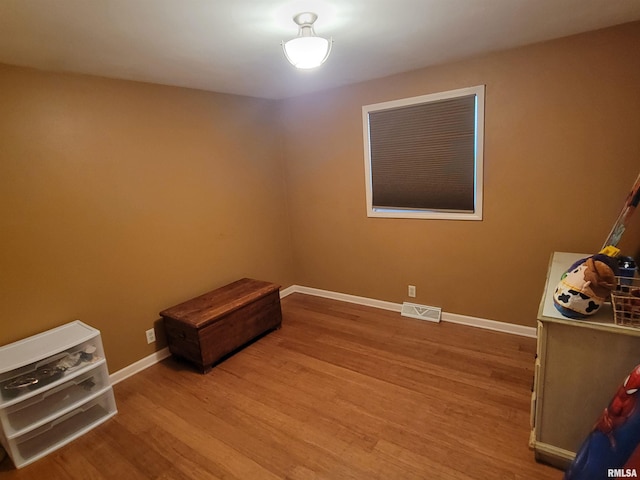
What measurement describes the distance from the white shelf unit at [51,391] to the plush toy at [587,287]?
2.59 metres

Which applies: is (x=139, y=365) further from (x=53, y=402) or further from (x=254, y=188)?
(x=254, y=188)

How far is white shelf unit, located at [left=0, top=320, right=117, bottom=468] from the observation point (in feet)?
6.25

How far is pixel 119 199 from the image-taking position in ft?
8.38

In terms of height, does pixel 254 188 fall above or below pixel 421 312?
above

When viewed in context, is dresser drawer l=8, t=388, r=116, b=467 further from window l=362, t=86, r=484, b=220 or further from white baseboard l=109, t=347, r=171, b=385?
window l=362, t=86, r=484, b=220

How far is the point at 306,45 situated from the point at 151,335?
2433 millimetres

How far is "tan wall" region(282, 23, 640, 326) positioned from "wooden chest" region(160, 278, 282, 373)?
1023mm

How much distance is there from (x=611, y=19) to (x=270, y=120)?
2819 millimetres

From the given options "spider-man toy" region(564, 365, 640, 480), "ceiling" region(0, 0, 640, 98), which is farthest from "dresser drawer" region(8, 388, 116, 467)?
"spider-man toy" region(564, 365, 640, 480)

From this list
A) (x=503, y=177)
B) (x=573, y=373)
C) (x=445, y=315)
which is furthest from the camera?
(x=445, y=315)

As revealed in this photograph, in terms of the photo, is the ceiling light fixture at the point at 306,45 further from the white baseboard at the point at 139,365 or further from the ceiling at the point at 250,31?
the white baseboard at the point at 139,365

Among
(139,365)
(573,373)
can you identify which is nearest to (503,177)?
(573,373)

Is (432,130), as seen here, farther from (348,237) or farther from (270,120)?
(270,120)

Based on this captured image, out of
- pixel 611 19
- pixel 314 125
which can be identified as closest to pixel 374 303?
pixel 314 125
